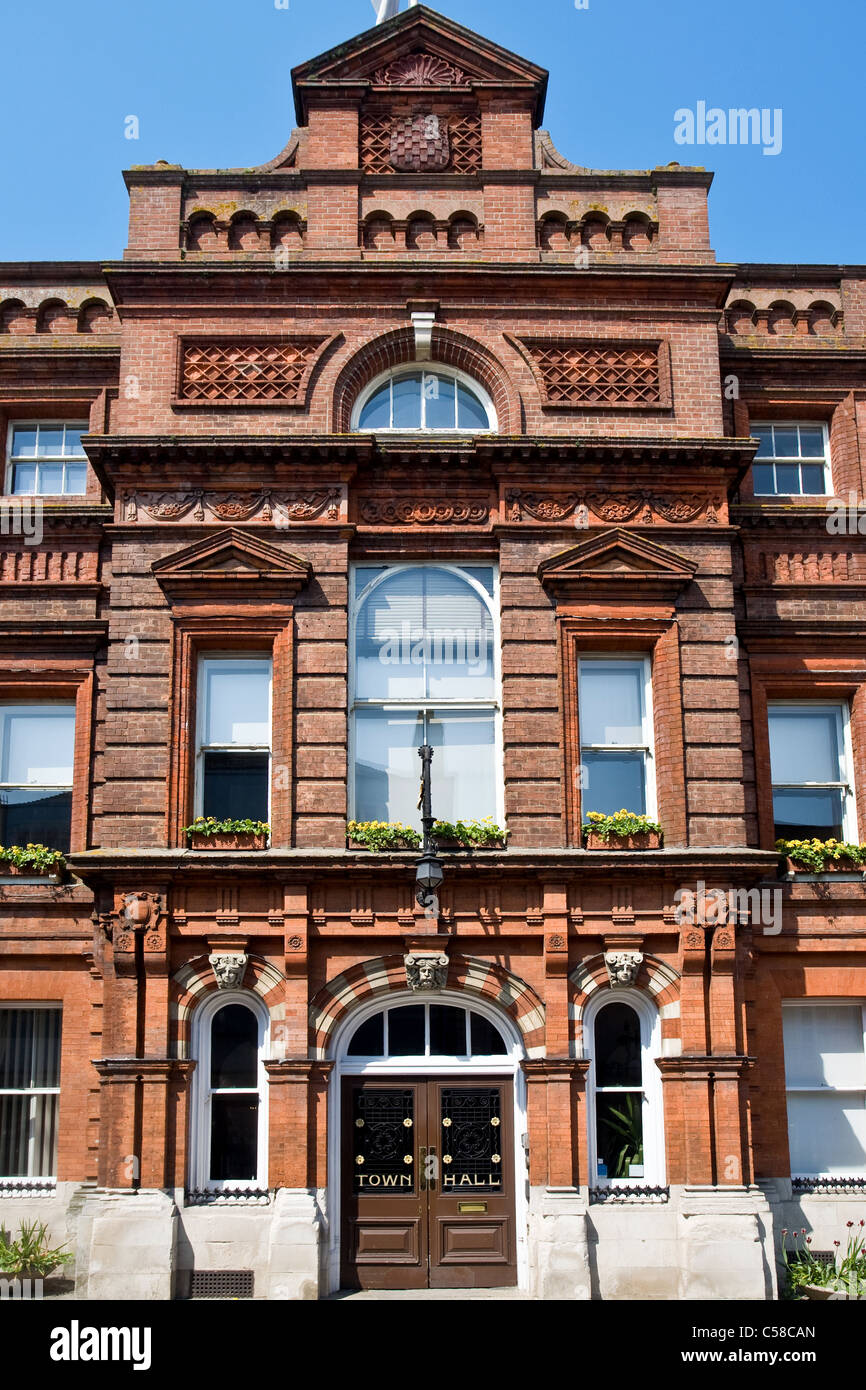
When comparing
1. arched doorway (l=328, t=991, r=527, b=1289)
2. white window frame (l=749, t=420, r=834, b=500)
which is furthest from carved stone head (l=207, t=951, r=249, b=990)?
white window frame (l=749, t=420, r=834, b=500)

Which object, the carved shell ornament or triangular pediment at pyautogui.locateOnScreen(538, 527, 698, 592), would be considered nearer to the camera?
triangular pediment at pyautogui.locateOnScreen(538, 527, 698, 592)

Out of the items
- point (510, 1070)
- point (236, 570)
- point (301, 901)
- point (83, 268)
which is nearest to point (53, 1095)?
point (301, 901)

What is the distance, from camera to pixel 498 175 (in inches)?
765

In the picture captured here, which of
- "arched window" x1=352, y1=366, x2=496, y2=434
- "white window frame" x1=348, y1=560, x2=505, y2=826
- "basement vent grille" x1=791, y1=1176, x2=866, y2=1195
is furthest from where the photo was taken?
"arched window" x1=352, y1=366, x2=496, y2=434

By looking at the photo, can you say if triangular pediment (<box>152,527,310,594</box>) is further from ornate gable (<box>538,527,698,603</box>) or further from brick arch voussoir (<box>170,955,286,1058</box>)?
brick arch voussoir (<box>170,955,286,1058</box>)

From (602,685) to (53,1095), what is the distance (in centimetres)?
874

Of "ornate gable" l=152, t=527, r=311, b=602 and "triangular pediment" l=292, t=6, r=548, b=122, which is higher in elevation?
"triangular pediment" l=292, t=6, r=548, b=122

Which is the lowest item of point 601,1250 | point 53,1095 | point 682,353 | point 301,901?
point 601,1250

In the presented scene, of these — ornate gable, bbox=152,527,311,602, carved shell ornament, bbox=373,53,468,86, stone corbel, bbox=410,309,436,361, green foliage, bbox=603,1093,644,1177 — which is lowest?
green foliage, bbox=603,1093,644,1177

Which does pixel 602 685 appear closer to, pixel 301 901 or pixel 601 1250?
pixel 301 901

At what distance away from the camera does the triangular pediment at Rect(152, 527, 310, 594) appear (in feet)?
58.2

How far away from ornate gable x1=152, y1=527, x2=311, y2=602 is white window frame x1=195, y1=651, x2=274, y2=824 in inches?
29.8

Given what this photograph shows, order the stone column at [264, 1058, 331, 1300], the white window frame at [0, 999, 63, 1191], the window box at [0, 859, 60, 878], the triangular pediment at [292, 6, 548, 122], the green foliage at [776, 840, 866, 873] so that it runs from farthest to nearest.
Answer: the triangular pediment at [292, 6, 548, 122], the window box at [0, 859, 60, 878], the green foliage at [776, 840, 866, 873], the white window frame at [0, 999, 63, 1191], the stone column at [264, 1058, 331, 1300]
